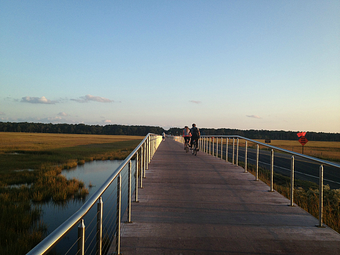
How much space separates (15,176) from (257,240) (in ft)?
52.5

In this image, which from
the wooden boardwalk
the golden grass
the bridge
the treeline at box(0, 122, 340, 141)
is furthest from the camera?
the treeline at box(0, 122, 340, 141)

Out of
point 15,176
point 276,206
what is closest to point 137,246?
point 276,206

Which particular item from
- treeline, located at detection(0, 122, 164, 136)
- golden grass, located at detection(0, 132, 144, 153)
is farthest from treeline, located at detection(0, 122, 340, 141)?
golden grass, located at detection(0, 132, 144, 153)

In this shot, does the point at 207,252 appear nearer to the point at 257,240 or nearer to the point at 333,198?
the point at 257,240

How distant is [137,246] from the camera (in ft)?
11.7

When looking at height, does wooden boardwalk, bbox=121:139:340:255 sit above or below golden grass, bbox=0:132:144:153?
above

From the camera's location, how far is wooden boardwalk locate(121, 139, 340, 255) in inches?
140

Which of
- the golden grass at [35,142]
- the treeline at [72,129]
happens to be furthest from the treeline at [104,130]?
the golden grass at [35,142]

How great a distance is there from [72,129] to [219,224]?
6454 inches

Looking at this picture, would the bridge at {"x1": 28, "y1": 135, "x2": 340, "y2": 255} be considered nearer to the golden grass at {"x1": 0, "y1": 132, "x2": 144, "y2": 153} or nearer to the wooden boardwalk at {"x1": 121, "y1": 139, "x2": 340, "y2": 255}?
the wooden boardwalk at {"x1": 121, "y1": 139, "x2": 340, "y2": 255}

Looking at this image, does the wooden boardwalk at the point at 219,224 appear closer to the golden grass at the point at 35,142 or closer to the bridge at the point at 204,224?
the bridge at the point at 204,224

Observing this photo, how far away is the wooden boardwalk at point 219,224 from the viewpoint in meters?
3.56

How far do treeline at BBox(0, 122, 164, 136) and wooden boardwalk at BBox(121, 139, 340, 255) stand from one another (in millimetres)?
139180

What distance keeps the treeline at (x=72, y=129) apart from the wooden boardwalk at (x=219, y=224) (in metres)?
139
